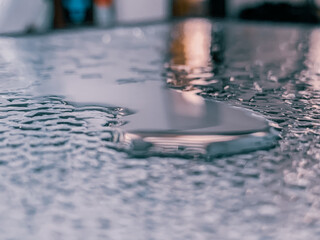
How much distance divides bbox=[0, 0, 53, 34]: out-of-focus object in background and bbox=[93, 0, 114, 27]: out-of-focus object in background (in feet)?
7.95

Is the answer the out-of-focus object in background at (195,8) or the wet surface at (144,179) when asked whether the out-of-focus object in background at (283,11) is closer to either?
the out-of-focus object in background at (195,8)

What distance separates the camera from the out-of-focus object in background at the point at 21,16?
1.75 m

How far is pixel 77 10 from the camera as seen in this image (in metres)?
4.39

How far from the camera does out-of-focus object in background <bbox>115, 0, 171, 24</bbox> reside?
4762 mm

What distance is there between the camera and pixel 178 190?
1.06 feet

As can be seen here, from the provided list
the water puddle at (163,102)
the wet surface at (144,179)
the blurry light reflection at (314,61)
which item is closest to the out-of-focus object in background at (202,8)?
the blurry light reflection at (314,61)

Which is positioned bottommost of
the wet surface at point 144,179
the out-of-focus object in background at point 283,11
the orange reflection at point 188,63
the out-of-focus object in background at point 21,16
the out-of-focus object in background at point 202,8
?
the wet surface at point 144,179

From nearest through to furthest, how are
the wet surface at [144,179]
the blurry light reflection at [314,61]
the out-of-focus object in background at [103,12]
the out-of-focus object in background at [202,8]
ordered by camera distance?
the wet surface at [144,179] < the blurry light reflection at [314,61] < the out-of-focus object in background at [103,12] < the out-of-focus object in background at [202,8]

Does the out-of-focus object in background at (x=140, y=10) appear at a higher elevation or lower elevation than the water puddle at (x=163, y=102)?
higher

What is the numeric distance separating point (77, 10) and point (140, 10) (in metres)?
0.88

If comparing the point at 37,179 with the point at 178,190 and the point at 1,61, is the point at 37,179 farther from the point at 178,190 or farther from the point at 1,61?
the point at 1,61

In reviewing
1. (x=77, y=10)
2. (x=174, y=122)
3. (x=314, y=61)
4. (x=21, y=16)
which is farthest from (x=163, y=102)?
(x=77, y=10)

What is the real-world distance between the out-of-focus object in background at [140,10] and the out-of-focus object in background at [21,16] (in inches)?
100

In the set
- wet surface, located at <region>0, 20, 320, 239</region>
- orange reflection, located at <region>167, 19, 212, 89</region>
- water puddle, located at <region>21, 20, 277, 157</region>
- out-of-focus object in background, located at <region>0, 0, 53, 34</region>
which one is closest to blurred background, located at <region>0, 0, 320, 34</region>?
out-of-focus object in background, located at <region>0, 0, 53, 34</region>
